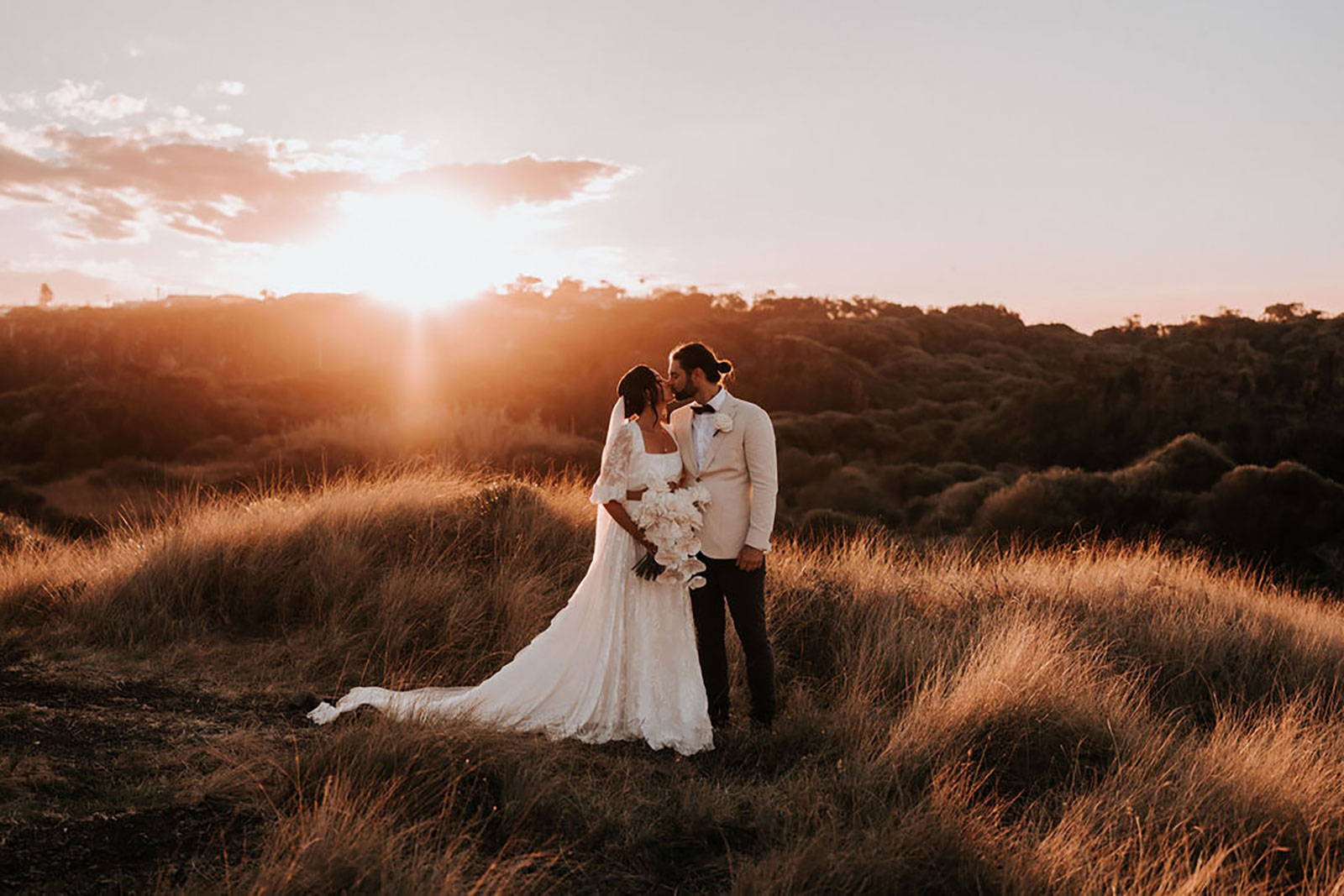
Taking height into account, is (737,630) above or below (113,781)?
above

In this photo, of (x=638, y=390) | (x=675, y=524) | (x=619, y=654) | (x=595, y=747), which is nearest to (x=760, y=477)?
(x=675, y=524)

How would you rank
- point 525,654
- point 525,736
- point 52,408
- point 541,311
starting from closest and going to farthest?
1. point 525,736
2. point 525,654
3. point 52,408
4. point 541,311

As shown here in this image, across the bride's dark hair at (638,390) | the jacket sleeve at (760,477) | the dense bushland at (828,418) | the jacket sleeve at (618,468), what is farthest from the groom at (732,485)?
the dense bushland at (828,418)

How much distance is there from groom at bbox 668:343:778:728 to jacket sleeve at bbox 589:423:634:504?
1.13 feet

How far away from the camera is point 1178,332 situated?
6925cm

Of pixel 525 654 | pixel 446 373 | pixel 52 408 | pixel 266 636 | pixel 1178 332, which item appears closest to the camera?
pixel 525 654

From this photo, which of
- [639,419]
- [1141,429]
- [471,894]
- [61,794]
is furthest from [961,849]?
[1141,429]

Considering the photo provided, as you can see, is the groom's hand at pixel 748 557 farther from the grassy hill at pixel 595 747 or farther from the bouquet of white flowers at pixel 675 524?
the grassy hill at pixel 595 747

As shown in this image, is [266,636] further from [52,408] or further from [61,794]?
[52,408]

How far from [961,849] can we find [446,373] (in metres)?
35.5

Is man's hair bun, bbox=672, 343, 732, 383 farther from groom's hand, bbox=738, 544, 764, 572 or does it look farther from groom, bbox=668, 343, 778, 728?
groom's hand, bbox=738, 544, 764, 572

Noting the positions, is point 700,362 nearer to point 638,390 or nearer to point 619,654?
point 638,390

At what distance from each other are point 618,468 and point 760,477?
811 mm

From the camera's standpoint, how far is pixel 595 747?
561 cm
